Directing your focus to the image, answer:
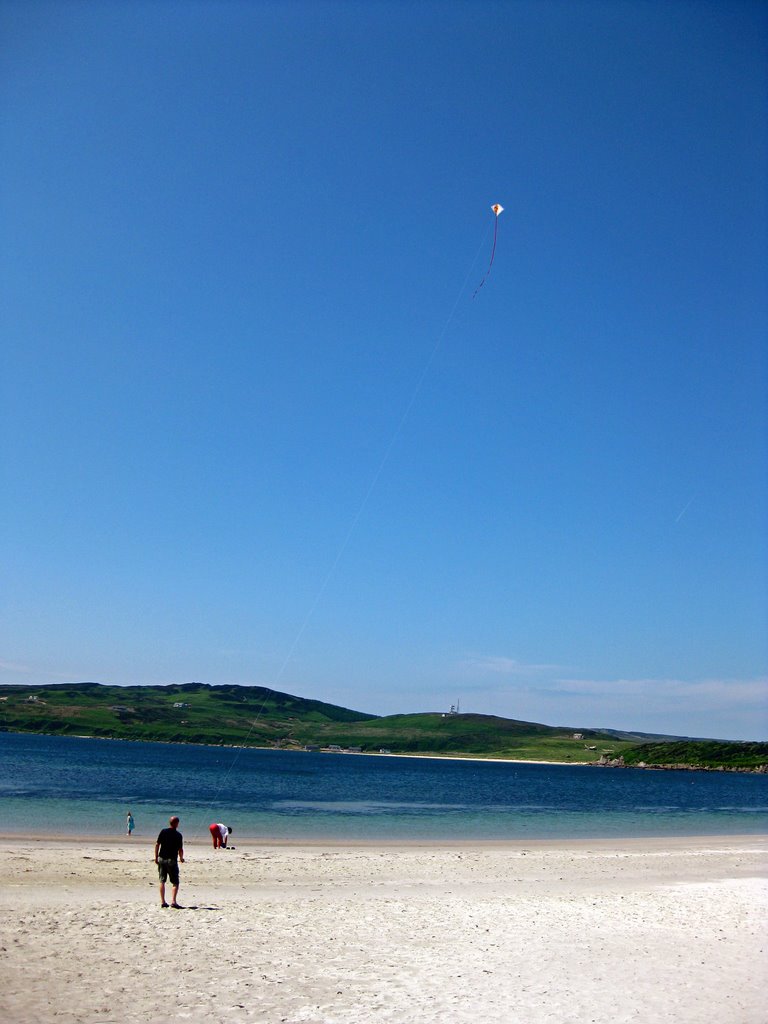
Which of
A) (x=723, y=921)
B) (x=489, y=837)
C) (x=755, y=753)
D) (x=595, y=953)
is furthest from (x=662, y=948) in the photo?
(x=755, y=753)

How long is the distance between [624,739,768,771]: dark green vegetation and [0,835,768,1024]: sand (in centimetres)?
15826

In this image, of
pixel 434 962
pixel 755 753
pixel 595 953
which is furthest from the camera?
pixel 755 753

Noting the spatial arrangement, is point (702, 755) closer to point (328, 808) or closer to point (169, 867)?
point (328, 808)

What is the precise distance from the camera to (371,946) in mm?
12414

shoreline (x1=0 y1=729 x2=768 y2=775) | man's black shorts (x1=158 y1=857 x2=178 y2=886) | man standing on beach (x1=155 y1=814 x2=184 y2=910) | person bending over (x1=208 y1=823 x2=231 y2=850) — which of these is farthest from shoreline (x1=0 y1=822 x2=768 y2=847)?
shoreline (x1=0 y1=729 x2=768 y2=775)

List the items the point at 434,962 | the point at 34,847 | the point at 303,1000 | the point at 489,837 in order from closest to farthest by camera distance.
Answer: the point at 303,1000
the point at 434,962
the point at 34,847
the point at 489,837

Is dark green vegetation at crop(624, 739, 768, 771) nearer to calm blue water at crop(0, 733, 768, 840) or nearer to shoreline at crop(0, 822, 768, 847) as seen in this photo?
calm blue water at crop(0, 733, 768, 840)

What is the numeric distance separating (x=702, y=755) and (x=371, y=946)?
595 feet

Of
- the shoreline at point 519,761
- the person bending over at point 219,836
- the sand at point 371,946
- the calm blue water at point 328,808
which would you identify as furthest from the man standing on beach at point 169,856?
the shoreline at point 519,761

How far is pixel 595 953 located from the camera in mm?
12516

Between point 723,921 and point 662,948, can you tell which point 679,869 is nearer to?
point 723,921

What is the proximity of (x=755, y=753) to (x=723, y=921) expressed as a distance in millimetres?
177832

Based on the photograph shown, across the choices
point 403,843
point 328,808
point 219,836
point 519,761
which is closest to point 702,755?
point 519,761

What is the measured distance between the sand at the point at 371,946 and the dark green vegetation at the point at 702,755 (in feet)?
519
